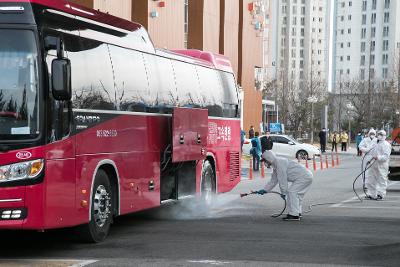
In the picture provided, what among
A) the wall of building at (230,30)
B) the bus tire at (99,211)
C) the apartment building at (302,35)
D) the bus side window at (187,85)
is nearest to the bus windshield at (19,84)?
the bus tire at (99,211)

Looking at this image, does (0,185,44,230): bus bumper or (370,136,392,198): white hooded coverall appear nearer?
(0,185,44,230): bus bumper

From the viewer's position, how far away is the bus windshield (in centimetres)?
917

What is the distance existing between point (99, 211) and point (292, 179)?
4674mm

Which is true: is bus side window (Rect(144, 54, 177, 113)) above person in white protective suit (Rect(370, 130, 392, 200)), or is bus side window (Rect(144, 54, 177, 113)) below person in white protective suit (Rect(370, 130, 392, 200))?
above

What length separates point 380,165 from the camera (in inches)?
774

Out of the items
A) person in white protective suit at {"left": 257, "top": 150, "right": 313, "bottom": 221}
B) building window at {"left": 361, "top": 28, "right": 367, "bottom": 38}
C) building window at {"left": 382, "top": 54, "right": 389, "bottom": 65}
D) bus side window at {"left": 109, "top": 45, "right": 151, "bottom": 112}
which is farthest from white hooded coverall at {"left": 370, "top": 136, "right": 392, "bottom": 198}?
building window at {"left": 361, "top": 28, "right": 367, "bottom": 38}

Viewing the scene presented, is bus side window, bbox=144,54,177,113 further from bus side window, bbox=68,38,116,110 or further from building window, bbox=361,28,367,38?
building window, bbox=361,28,367,38

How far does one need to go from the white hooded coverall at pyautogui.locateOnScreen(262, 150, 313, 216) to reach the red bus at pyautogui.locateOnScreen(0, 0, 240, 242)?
1.56 meters

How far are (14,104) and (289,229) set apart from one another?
5.65 m

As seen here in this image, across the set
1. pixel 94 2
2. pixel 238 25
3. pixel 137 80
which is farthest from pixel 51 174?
pixel 238 25

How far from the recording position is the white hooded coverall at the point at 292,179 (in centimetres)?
1426

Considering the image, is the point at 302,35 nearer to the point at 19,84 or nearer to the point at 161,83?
the point at 161,83

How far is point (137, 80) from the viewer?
487 inches

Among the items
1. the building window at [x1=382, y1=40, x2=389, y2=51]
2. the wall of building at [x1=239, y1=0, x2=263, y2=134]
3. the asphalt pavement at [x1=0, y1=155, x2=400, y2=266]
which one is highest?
the building window at [x1=382, y1=40, x2=389, y2=51]
